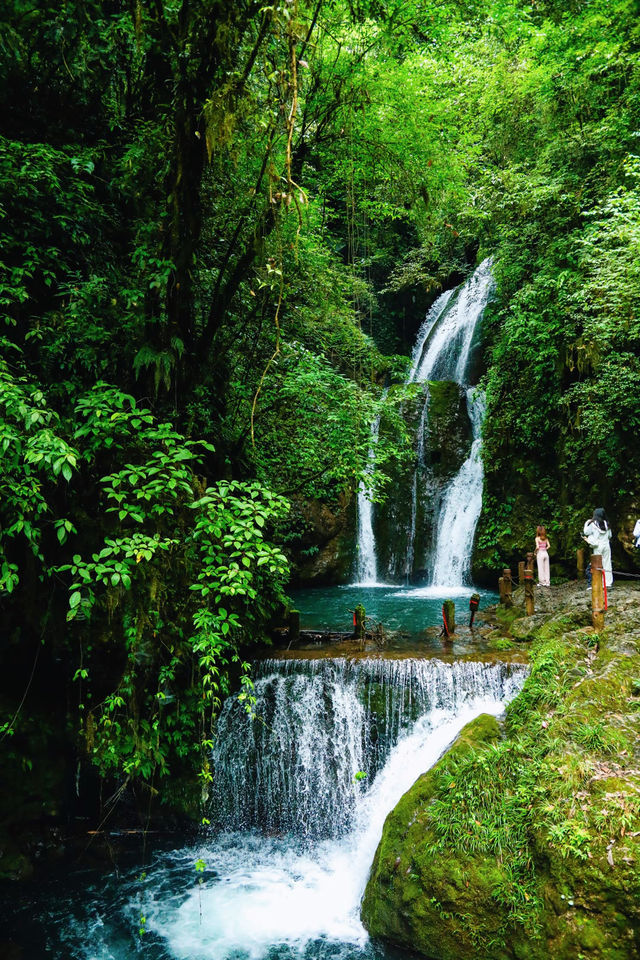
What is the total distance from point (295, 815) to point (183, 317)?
6.34 meters

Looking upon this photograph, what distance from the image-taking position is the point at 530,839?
474cm

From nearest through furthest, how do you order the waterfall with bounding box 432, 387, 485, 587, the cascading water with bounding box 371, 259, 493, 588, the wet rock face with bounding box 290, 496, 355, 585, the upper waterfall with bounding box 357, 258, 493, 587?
the waterfall with bounding box 432, 387, 485, 587
the cascading water with bounding box 371, 259, 493, 588
the upper waterfall with bounding box 357, 258, 493, 587
the wet rock face with bounding box 290, 496, 355, 585

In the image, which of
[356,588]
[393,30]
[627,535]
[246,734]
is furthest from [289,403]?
[356,588]

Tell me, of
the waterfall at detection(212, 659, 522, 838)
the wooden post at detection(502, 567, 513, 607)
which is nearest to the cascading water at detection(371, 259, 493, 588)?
the wooden post at detection(502, 567, 513, 607)

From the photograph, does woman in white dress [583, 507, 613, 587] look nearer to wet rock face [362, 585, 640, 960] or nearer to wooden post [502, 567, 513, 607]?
wooden post [502, 567, 513, 607]

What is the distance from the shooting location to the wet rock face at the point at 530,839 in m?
4.30

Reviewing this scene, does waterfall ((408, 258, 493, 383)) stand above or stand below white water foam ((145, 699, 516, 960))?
above

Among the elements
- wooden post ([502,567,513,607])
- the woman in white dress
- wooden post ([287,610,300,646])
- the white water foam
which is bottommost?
the white water foam

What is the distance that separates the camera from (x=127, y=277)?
20.5ft

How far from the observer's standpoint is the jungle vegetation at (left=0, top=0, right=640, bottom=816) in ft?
16.5

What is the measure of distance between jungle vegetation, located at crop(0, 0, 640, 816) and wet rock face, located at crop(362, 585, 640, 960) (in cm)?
230

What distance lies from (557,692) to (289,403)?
5.11m

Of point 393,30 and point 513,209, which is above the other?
point 513,209

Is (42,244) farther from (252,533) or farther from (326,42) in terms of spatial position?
(326,42)
